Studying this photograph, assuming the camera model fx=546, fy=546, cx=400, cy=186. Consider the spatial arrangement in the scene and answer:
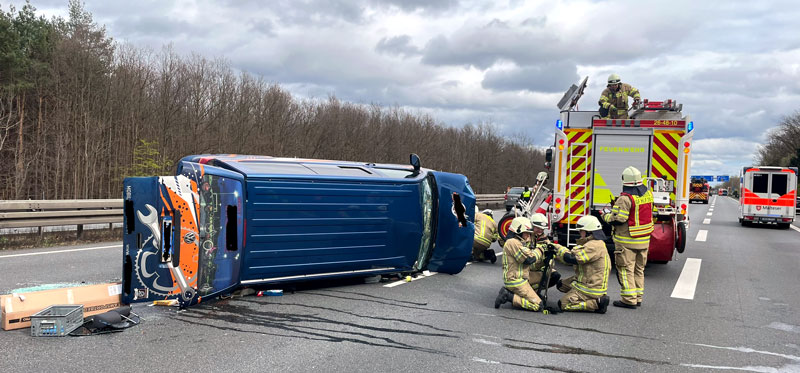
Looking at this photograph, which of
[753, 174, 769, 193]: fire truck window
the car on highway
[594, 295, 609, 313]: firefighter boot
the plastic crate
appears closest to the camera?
the plastic crate

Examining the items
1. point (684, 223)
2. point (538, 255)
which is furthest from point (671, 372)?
point (684, 223)

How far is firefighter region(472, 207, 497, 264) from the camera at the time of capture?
9.69 m

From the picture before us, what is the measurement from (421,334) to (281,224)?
2168 millimetres

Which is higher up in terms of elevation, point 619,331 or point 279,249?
point 279,249

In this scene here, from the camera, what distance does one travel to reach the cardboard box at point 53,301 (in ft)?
15.8

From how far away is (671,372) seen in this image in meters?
4.25

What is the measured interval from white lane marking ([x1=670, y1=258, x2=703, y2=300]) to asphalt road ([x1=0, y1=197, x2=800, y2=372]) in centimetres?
8

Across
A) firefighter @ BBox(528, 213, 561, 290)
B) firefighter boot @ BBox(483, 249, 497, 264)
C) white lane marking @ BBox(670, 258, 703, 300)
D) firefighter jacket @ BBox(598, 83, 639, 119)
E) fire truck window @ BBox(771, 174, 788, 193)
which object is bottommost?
white lane marking @ BBox(670, 258, 703, 300)

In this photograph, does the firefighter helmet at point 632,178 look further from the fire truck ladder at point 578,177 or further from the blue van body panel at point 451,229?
the fire truck ladder at point 578,177

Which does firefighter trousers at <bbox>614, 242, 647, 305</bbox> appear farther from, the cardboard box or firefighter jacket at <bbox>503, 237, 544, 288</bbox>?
the cardboard box

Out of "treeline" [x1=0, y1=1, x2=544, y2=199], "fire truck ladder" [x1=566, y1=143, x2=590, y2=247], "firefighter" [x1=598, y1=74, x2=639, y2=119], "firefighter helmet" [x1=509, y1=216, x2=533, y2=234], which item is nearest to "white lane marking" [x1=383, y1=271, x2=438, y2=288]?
"firefighter helmet" [x1=509, y1=216, x2=533, y2=234]

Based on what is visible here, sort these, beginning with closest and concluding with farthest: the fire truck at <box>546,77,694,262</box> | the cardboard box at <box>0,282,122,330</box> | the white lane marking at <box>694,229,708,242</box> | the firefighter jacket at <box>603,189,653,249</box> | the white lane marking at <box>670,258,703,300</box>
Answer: the cardboard box at <box>0,282,122,330</box>
the firefighter jacket at <box>603,189,653,249</box>
the white lane marking at <box>670,258,703,300</box>
the fire truck at <box>546,77,694,262</box>
the white lane marking at <box>694,229,708,242</box>

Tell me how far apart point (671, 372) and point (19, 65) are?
87.7 feet

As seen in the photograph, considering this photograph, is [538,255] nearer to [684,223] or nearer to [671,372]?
[671,372]
